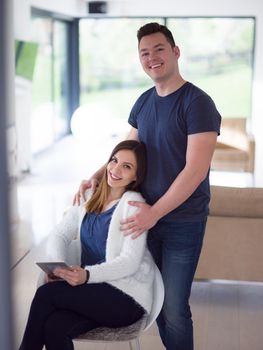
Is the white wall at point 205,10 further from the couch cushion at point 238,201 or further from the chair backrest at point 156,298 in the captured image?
the chair backrest at point 156,298

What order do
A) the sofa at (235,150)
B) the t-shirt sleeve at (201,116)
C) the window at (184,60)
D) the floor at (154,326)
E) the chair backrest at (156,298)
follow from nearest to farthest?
the t-shirt sleeve at (201,116) < the chair backrest at (156,298) < the floor at (154,326) < the sofa at (235,150) < the window at (184,60)

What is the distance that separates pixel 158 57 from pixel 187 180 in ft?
1.35

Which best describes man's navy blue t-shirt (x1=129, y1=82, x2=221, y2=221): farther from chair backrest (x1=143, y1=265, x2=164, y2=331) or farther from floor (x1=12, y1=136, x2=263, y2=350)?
floor (x1=12, y1=136, x2=263, y2=350)

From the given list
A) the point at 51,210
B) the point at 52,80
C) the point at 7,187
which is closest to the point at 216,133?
the point at 7,187

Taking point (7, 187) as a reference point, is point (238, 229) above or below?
below

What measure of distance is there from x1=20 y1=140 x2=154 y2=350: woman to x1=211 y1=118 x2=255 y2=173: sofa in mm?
4699

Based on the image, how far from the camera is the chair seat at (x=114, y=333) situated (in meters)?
1.95

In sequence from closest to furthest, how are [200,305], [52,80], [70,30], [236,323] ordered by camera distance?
1. [236,323]
2. [200,305]
3. [52,80]
4. [70,30]

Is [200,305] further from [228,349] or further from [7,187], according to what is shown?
[7,187]

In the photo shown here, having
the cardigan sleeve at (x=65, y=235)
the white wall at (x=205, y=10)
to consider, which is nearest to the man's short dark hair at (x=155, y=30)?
the cardigan sleeve at (x=65, y=235)

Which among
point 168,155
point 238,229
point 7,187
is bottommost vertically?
point 238,229

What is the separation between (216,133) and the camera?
6.04 ft

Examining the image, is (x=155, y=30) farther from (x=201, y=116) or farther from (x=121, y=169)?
(x=121, y=169)

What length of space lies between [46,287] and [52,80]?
8015 millimetres
